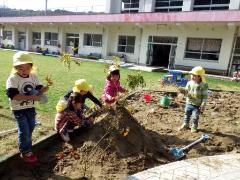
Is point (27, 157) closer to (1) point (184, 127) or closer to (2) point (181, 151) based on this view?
(2) point (181, 151)

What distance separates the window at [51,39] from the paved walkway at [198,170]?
96.3 ft

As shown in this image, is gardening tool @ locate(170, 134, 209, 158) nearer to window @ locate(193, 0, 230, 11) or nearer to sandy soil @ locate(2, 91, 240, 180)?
sandy soil @ locate(2, 91, 240, 180)

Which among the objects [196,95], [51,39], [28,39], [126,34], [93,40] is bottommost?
[28,39]

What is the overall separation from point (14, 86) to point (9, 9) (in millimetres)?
47668

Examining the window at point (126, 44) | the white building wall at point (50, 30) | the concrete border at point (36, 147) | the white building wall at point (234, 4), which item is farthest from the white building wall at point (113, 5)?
the concrete border at point (36, 147)

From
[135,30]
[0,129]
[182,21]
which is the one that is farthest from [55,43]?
[0,129]

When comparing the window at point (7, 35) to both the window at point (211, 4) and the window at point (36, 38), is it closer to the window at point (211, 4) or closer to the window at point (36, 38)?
the window at point (36, 38)

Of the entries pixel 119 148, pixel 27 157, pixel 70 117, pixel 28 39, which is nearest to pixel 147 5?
pixel 28 39

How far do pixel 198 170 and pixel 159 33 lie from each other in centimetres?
1952

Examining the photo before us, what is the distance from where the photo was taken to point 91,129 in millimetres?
4523

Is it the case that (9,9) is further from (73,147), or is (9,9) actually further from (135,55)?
(73,147)

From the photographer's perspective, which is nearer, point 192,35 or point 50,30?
point 192,35

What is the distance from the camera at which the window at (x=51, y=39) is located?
3177 centimetres

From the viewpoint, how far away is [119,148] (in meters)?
4.13
